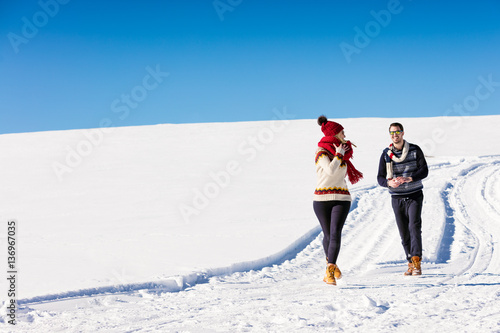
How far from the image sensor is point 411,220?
18.7 ft

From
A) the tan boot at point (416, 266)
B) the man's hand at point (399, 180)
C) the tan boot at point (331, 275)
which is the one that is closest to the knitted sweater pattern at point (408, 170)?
the man's hand at point (399, 180)

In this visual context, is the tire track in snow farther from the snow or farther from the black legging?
the black legging

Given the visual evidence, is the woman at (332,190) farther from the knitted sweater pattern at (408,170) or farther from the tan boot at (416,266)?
the tan boot at (416,266)

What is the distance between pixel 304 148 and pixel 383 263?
1731 centimetres

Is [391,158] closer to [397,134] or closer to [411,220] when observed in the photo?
[397,134]

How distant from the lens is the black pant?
5.67 metres

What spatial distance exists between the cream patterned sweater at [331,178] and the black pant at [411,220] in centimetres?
96

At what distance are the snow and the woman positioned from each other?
0.35 metres

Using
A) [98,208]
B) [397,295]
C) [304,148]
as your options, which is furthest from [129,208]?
[304,148]

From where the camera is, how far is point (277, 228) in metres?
9.15

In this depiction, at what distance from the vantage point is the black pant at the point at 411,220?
5.67 meters
